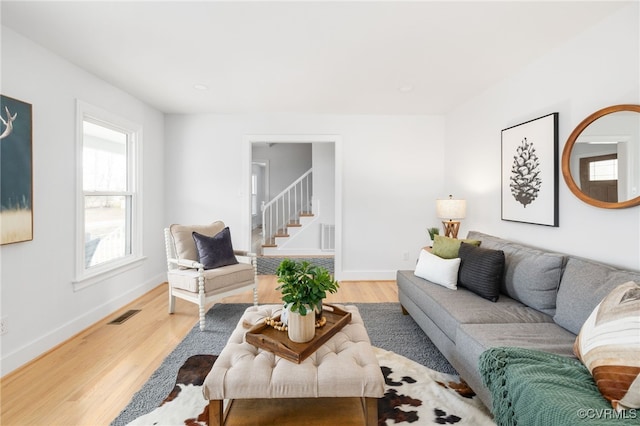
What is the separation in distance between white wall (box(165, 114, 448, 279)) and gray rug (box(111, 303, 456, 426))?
117 centimetres

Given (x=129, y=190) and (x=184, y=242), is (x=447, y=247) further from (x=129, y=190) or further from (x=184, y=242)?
(x=129, y=190)

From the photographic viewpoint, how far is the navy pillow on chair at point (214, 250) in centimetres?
315

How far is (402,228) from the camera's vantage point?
4.45 m

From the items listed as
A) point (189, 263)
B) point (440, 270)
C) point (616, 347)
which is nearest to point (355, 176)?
point (440, 270)

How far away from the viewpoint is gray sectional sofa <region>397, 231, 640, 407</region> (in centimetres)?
166

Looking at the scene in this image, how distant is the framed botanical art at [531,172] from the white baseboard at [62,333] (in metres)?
4.25

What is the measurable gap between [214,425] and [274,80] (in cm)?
293

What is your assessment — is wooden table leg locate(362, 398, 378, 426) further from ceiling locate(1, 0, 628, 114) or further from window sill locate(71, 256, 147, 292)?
window sill locate(71, 256, 147, 292)

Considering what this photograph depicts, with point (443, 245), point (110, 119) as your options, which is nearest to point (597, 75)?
point (443, 245)

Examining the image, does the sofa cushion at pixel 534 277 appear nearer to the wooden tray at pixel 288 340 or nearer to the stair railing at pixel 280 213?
the wooden tray at pixel 288 340

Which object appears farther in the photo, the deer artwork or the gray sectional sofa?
the deer artwork

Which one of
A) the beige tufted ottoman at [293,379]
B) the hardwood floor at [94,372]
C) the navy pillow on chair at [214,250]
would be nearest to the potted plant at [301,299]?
the beige tufted ottoman at [293,379]

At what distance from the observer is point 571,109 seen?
2273 mm

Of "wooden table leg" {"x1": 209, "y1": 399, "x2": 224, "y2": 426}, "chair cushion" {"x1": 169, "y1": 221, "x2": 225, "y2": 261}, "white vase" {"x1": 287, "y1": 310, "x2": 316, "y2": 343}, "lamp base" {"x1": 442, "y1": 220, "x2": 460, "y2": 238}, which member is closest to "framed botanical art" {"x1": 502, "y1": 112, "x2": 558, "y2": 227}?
"lamp base" {"x1": 442, "y1": 220, "x2": 460, "y2": 238}
